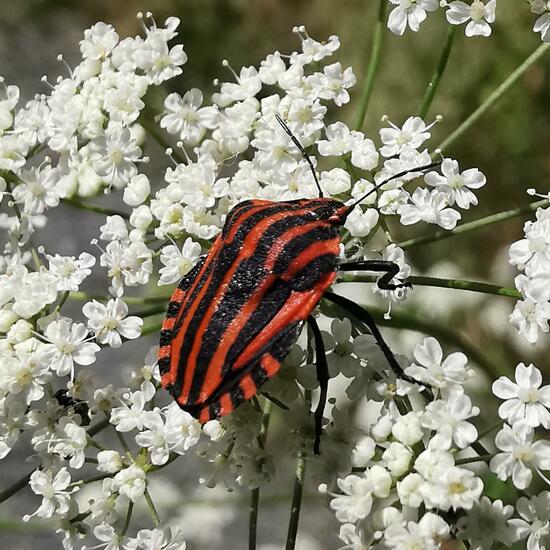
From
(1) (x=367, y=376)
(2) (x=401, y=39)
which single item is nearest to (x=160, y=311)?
(1) (x=367, y=376)

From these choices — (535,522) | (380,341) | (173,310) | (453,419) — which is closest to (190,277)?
(173,310)

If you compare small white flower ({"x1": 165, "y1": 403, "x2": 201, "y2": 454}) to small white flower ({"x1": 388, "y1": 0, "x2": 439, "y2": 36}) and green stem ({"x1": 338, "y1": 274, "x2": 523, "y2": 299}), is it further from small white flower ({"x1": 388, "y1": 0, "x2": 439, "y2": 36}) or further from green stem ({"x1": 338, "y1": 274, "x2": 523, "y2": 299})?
small white flower ({"x1": 388, "y1": 0, "x2": 439, "y2": 36})

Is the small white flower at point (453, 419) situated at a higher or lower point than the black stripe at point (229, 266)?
lower

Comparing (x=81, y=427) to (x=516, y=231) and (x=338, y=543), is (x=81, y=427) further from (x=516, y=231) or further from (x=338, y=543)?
(x=516, y=231)

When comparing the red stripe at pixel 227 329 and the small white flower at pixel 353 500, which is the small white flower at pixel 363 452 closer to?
the small white flower at pixel 353 500

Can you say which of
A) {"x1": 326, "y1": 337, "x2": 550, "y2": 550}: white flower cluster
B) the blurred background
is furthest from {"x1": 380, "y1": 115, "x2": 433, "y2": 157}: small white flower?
the blurred background

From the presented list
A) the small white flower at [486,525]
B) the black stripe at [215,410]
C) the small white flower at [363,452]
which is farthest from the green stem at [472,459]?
the black stripe at [215,410]

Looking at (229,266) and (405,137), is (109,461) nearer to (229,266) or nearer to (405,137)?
(229,266)
